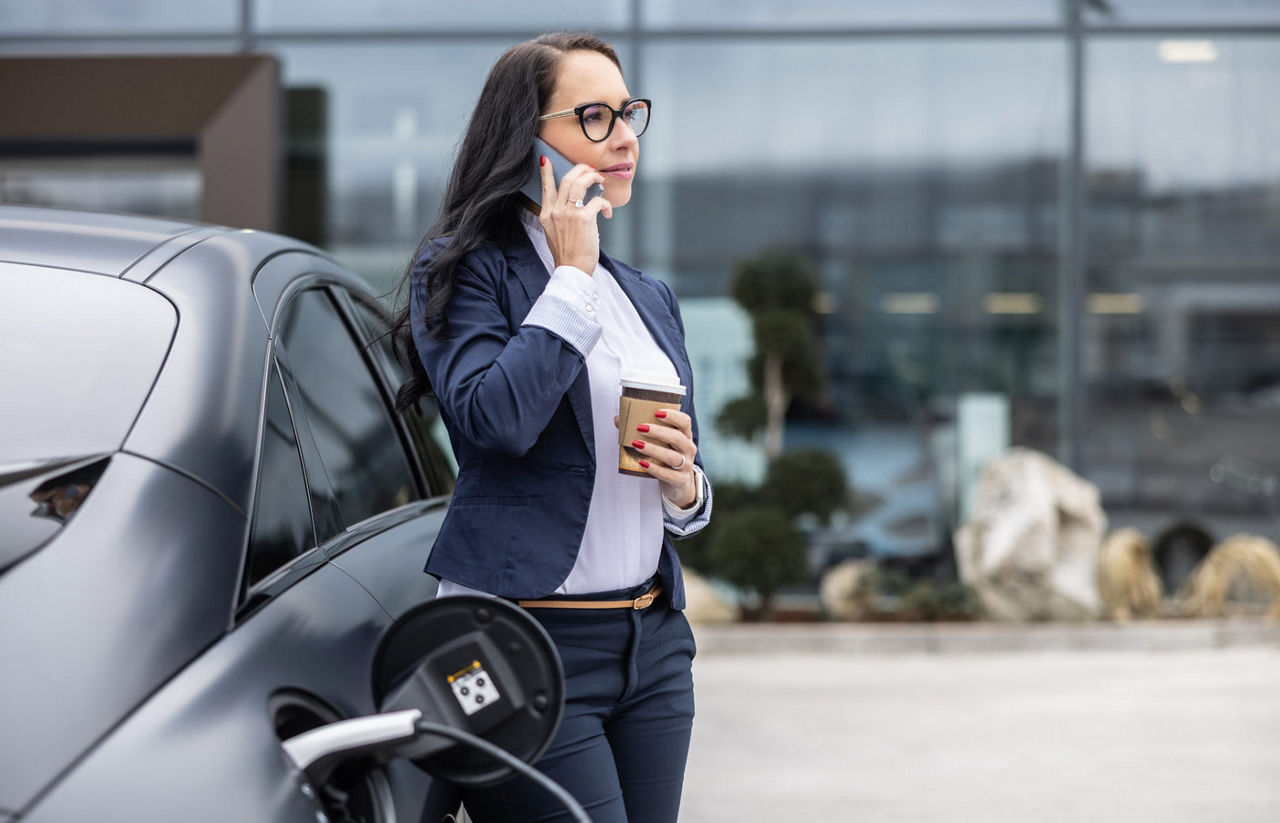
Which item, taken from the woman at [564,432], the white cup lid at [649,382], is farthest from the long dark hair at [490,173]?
the white cup lid at [649,382]

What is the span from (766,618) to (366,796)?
7.16 m

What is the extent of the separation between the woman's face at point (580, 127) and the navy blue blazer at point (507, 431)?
0.17 m

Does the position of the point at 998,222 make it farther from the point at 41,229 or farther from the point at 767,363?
the point at 41,229

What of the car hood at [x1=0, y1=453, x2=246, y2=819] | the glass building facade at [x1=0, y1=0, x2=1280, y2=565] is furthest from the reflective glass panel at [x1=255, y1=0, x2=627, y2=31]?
the car hood at [x1=0, y1=453, x2=246, y2=819]

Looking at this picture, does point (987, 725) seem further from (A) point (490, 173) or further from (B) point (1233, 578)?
(A) point (490, 173)

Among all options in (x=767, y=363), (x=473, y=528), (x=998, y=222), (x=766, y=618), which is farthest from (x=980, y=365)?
(x=473, y=528)

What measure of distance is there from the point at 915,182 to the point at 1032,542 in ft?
9.58

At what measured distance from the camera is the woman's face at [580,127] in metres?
1.84

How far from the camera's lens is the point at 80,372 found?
4.84ft

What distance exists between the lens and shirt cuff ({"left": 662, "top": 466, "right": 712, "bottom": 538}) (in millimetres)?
1860

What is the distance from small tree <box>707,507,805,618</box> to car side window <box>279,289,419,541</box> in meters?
5.56

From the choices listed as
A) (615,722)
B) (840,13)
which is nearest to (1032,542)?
(840,13)

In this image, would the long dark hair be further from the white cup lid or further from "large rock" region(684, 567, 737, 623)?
"large rock" region(684, 567, 737, 623)

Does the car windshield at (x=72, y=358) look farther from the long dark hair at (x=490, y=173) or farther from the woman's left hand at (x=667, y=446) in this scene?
the woman's left hand at (x=667, y=446)
